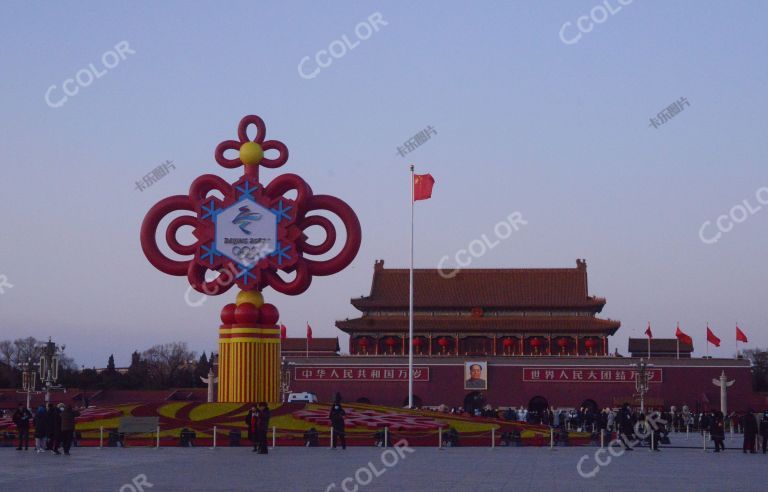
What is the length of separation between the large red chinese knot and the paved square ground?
287 inches

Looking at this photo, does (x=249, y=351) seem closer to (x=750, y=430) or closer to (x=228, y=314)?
(x=228, y=314)

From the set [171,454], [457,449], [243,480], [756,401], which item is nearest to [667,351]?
[756,401]

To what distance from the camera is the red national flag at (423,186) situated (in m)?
36.5

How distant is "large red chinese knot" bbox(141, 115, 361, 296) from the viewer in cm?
3080

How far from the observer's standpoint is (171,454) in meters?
22.4

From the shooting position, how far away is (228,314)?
101ft

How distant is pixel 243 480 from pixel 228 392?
14767mm

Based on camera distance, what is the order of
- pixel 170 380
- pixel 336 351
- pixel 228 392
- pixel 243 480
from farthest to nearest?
1. pixel 170 380
2. pixel 336 351
3. pixel 228 392
4. pixel 243 480

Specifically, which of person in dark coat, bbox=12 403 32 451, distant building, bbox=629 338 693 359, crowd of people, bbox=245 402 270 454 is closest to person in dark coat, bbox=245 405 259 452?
crowd of people, bbox=245 402 270 454

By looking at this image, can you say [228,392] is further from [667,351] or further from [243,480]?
[667,351]

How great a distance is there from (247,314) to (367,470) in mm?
12991

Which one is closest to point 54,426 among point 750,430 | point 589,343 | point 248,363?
point 248,363

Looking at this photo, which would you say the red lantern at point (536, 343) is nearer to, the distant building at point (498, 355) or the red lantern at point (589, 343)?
the distant building at point (498, 355)

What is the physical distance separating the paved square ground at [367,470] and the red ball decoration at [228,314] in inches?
263
